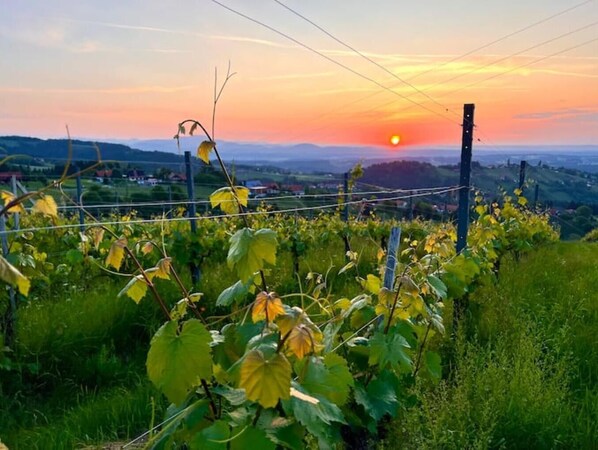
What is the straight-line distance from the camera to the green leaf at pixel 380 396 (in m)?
1.90

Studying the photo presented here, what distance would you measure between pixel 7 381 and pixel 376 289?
3114mm

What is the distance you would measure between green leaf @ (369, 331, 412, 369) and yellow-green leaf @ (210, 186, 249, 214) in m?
0.85

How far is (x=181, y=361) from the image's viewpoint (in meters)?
1.30

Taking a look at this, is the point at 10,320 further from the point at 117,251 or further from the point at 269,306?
the point at 269,306

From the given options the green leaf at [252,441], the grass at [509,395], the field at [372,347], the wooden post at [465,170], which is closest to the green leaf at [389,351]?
the field at [372,347]

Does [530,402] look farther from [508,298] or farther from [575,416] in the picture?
[508,298]

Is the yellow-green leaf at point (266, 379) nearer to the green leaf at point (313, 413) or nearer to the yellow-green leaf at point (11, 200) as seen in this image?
the green leaf at point (313, 413)

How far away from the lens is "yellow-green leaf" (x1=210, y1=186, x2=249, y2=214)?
1565 millimetres

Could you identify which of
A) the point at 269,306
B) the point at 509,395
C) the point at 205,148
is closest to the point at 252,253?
the point at 269,306

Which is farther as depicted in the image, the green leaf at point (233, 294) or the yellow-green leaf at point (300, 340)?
the green leaf at point (233, 294)

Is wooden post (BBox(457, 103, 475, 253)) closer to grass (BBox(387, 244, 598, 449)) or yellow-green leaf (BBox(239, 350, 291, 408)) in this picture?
grass (BBox(387, 244, 598, 449))

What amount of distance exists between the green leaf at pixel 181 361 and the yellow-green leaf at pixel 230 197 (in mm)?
419

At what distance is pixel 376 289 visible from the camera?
2439mm

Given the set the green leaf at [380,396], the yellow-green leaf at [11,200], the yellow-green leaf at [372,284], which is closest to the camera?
the yellow-green leaf at [11,200]
